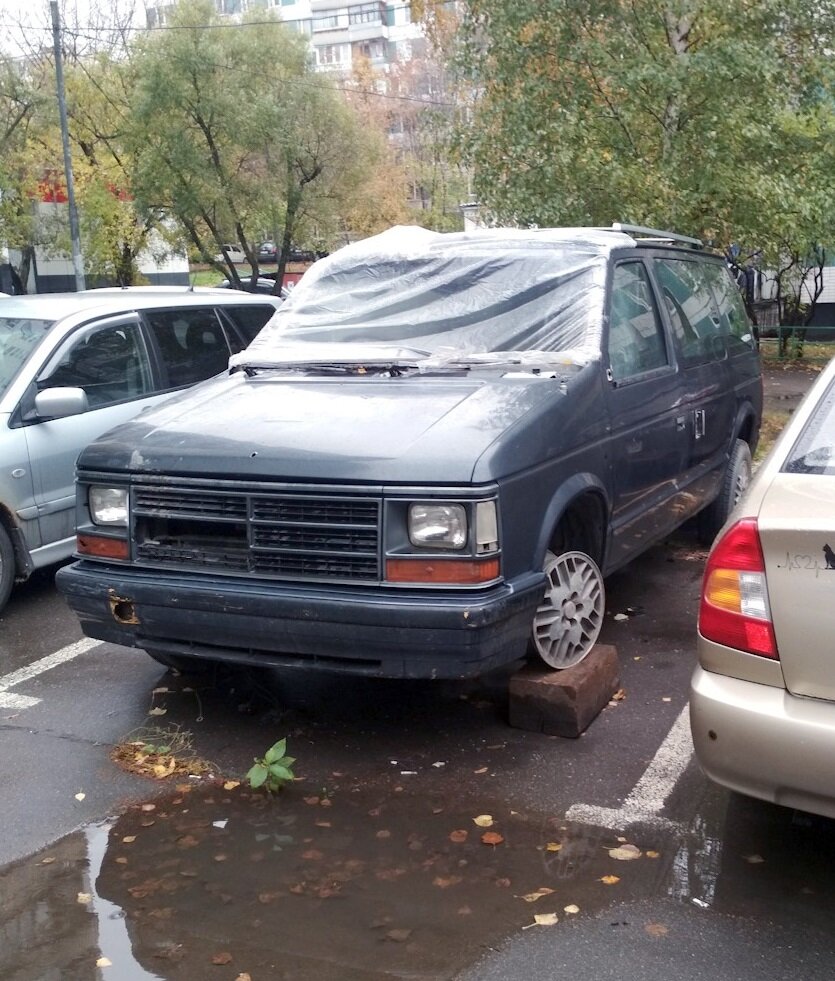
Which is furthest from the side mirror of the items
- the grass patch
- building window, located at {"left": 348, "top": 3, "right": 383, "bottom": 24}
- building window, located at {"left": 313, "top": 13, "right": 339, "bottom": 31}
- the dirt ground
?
building window, located at {"left": 313, "top": 13, "right": 339, "bottom": 31}

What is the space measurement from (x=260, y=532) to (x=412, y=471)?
657 millimetres

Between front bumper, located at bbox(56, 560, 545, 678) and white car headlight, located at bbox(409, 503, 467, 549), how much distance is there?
19 centimetres

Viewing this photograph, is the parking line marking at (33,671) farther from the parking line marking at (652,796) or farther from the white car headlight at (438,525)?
the parking line marking at (652,796)

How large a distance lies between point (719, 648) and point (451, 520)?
3.77ft

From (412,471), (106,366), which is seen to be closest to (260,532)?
(412,471)

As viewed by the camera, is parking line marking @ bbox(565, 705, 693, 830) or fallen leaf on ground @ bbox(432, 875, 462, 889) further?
parking line marking @ bbox(565, 705, 693, 830)

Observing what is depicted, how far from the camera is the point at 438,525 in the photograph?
401 centimetres

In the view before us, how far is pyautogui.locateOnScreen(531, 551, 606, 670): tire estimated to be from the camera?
452 cm

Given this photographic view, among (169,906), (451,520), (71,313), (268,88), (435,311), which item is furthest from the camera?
(268,88)

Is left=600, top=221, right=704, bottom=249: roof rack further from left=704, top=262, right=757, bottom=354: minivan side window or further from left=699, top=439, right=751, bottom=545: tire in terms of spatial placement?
left=699, top=439, right=751, bottom=545: tire

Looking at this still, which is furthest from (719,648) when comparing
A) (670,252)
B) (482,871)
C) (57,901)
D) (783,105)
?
(783,105)

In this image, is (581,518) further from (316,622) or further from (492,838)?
(492,838)

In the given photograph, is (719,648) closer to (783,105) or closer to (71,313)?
(71,313)

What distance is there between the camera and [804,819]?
3.59m
